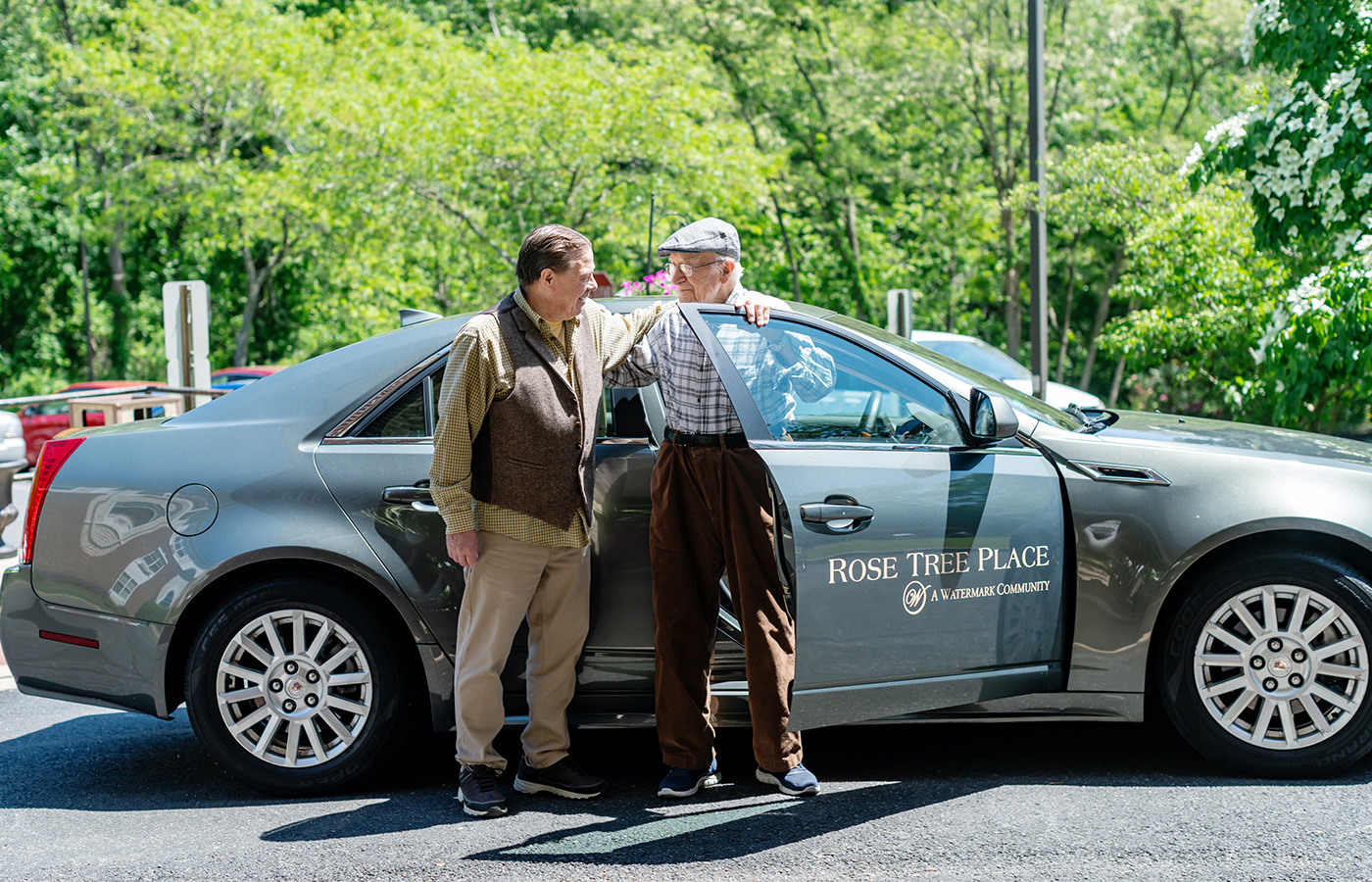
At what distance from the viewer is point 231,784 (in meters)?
4.21

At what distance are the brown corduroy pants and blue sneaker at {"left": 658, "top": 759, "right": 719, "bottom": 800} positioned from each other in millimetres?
188

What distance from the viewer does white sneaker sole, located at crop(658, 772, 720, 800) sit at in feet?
12.8

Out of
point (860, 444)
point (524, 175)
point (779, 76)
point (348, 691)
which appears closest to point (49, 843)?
point (348, 691)

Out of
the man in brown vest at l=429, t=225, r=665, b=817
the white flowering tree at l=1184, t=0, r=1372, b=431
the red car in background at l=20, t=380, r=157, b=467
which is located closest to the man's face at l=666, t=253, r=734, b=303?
the man in brown vest at l=429, t=225, r=665, b=817

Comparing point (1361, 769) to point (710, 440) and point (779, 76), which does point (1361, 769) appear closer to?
point (710, 440)

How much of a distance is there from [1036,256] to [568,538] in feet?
24.6

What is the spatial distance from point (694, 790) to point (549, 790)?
46 cm

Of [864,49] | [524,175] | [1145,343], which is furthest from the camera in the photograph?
[864,49]

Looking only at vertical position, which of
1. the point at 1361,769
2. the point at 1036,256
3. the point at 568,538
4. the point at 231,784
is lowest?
the point at 231,784

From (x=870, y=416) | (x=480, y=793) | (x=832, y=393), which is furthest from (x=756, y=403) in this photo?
(x=480, y=793)

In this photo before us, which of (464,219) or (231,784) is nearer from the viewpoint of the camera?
(231,784)

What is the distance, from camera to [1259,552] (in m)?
3.81

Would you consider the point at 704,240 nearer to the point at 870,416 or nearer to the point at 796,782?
the point at 870,416

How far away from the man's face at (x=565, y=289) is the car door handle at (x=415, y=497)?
0.67 metres
